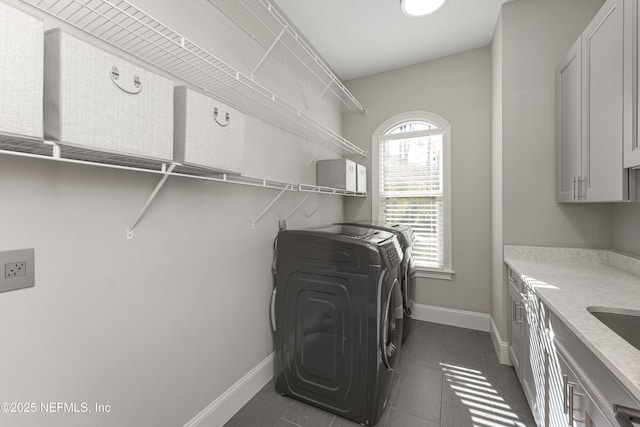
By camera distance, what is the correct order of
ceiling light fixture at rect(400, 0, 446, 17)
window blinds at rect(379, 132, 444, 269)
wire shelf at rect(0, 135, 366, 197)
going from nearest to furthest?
1. wire shelf at rect(0, 135, 366, 197)
2. ceiling light fixture at rect(400, 0, 446, 17)
3. window blinds at rect(379, 132, 444, 269)

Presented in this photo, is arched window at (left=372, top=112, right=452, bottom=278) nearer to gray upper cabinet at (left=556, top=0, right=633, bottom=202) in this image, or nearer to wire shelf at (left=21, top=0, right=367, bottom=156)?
gray upper cabinet at (left=556, top=0, right=633, bottom=202)

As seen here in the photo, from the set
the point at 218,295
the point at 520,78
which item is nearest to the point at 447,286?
the point at 520,78

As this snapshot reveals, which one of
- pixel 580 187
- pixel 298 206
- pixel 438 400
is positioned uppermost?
pixel 580 187

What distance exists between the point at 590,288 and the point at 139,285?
2.24 meters

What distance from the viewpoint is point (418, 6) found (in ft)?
6.74

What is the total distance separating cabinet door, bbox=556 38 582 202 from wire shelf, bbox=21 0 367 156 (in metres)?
1.86

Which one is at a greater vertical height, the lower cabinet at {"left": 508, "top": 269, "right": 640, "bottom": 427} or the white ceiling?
the white ceiling

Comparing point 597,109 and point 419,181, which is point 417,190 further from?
point 597,109

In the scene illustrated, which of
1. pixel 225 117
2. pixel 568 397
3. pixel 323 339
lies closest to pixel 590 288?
pixel 568 397

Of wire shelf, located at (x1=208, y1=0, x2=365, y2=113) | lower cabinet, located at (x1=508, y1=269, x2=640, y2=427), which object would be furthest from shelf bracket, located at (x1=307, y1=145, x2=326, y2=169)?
lower cabinet, located at (x1=508, y1=269, x2=640, y2=427)

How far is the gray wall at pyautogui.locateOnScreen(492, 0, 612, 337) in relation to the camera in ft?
6.89

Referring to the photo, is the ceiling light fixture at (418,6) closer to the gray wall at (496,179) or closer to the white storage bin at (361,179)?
the gray wall at (496,179)

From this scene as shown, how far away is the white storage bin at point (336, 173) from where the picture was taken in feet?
8.64

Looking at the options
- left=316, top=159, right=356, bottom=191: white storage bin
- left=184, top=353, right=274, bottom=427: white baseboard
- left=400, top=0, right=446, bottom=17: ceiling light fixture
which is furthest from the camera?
left=316, top=159, right=356, bottom=191: white storage bin
